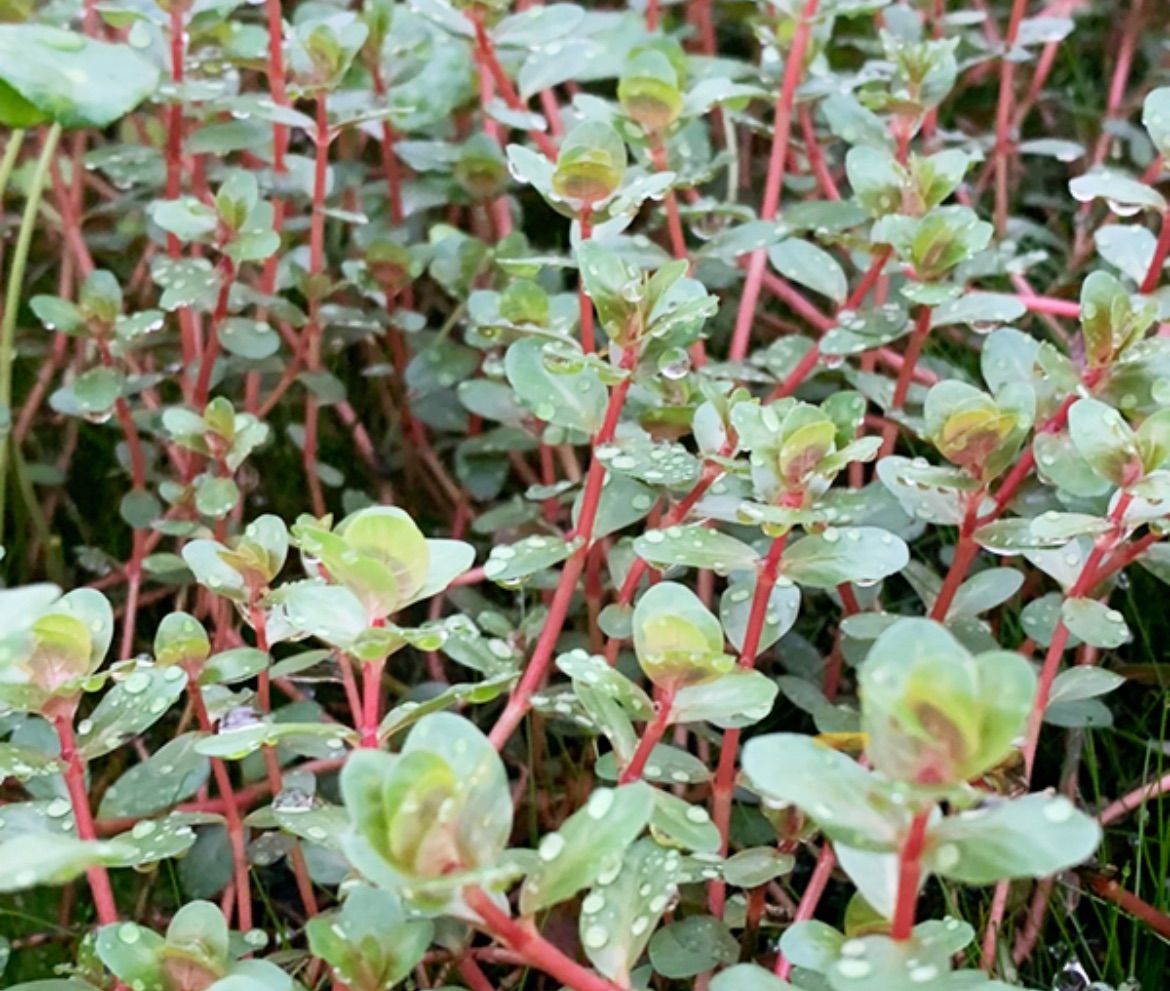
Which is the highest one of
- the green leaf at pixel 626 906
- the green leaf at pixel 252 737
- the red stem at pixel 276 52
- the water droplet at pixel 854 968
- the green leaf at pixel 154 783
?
the red stem at pixel 276 52

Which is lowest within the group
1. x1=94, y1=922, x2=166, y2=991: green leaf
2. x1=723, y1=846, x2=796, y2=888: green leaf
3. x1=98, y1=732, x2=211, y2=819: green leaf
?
x1=98, y1=732, x2=211, y2=819: green leaf

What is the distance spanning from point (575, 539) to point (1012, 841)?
38cm

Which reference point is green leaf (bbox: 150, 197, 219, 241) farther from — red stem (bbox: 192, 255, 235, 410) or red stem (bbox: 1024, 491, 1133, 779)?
red stem (bbox: 1024, 491, 1133, 779)

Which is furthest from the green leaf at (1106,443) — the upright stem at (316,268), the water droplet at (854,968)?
the upright stem at (316,268)

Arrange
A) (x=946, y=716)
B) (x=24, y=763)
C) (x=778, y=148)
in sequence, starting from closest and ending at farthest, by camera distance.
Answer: (x=946, y=716)
(x=24, y=763)
(x=778, y=148)

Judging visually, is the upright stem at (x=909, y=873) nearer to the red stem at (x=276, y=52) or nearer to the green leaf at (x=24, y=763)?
the green leaf at (x=24, y=763)

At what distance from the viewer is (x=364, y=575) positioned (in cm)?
61

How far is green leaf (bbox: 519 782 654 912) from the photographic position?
1.63 feet

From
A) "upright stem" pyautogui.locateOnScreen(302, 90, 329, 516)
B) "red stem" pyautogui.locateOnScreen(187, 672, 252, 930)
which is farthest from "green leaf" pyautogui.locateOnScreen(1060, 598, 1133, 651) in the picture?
"upright stem" pyautogui.locateOnScreen(302, 90, 329, 516)

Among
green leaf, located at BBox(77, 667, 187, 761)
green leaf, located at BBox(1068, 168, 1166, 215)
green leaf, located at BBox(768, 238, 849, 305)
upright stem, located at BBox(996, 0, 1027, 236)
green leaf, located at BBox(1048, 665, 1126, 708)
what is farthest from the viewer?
upright stem, located at BBox(996, 0, 1027, 236)

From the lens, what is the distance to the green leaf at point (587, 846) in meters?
0.50

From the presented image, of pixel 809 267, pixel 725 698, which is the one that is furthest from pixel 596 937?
pixel 809 267

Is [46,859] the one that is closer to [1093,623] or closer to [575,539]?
[575,539]

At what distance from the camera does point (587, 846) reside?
50 centimetres
